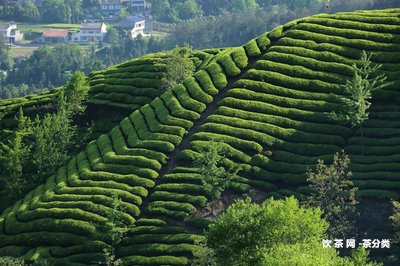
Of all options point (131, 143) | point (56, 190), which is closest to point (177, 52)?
point (131, 143)

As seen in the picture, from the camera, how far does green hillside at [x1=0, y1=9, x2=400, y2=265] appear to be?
71.7 meters

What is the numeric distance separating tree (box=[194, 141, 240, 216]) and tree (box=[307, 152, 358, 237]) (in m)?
7.76

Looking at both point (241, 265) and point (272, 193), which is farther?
point (272, 193)

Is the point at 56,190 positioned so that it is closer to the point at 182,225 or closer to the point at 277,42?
the point at 182,225

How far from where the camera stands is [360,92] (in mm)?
74750

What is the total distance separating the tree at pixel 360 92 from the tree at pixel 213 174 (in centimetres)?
1212

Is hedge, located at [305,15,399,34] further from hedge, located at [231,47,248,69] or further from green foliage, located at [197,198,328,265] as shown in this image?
green foliage, located at [197,198,328,265]

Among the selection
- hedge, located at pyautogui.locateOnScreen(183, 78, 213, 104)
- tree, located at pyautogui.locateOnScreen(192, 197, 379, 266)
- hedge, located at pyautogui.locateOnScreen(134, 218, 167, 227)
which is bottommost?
hedge, located at pyautogui.locateOnScreen(134, 218, 167, 227)

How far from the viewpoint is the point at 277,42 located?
92.3 meters

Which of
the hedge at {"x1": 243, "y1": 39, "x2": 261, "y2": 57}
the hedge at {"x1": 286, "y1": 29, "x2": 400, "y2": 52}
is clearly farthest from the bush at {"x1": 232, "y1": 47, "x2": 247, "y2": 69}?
the hedge at {"x1": 286, "y1": 29, "x2": 400, "y2": 52}

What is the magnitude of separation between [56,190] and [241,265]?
101 feet

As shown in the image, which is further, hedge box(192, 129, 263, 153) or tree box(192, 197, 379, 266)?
hedge box(192, 129, 263, 153)

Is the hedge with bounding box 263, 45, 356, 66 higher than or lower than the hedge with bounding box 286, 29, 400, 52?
lower

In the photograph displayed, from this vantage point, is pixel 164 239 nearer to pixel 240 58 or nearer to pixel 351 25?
pixel 240 58
